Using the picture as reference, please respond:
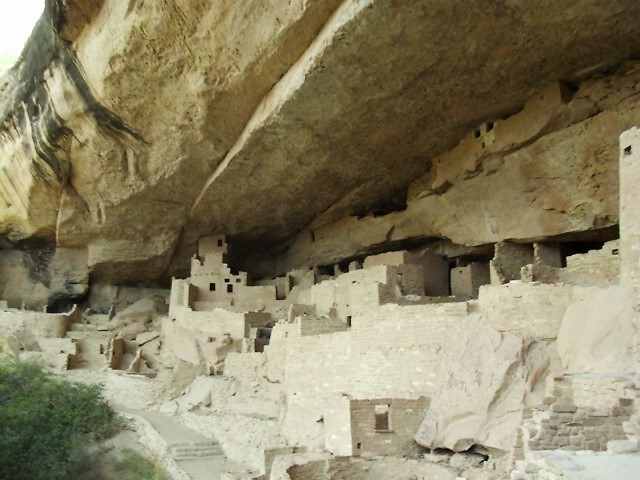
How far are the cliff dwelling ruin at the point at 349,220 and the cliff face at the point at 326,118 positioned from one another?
0.06 m

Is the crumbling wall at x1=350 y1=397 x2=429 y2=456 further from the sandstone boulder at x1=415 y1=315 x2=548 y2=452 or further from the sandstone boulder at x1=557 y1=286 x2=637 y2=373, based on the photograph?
the sandstone boulder at x1=557 y1=286 x2=637 y2=373

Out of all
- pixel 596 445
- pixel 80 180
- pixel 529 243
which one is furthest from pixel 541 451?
pixel 80 180

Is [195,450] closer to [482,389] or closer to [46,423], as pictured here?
[46,423]

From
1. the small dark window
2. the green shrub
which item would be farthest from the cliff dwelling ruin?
the green shrub

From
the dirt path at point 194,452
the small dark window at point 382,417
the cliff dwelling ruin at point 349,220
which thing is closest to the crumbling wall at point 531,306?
the cliff dwelling ruin at point 349,220

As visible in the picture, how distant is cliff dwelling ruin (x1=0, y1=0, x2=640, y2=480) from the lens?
805 cm

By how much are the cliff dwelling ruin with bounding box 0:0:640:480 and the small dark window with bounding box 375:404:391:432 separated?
0.03 m

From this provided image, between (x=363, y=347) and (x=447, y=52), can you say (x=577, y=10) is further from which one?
(x=363, y=347)

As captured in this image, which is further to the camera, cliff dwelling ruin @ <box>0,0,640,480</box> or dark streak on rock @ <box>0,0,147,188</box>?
dark streak on rock @ <box>0,0,147,188</box>

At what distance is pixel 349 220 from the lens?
59.6 ft

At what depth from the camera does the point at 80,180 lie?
17.5 m

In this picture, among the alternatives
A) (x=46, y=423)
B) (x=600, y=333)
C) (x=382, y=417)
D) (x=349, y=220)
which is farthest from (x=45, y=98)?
(x=600, y=333)

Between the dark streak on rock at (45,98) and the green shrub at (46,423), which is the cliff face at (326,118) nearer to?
the dark streak on rock at (45,98)

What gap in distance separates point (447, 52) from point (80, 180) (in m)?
11.6
